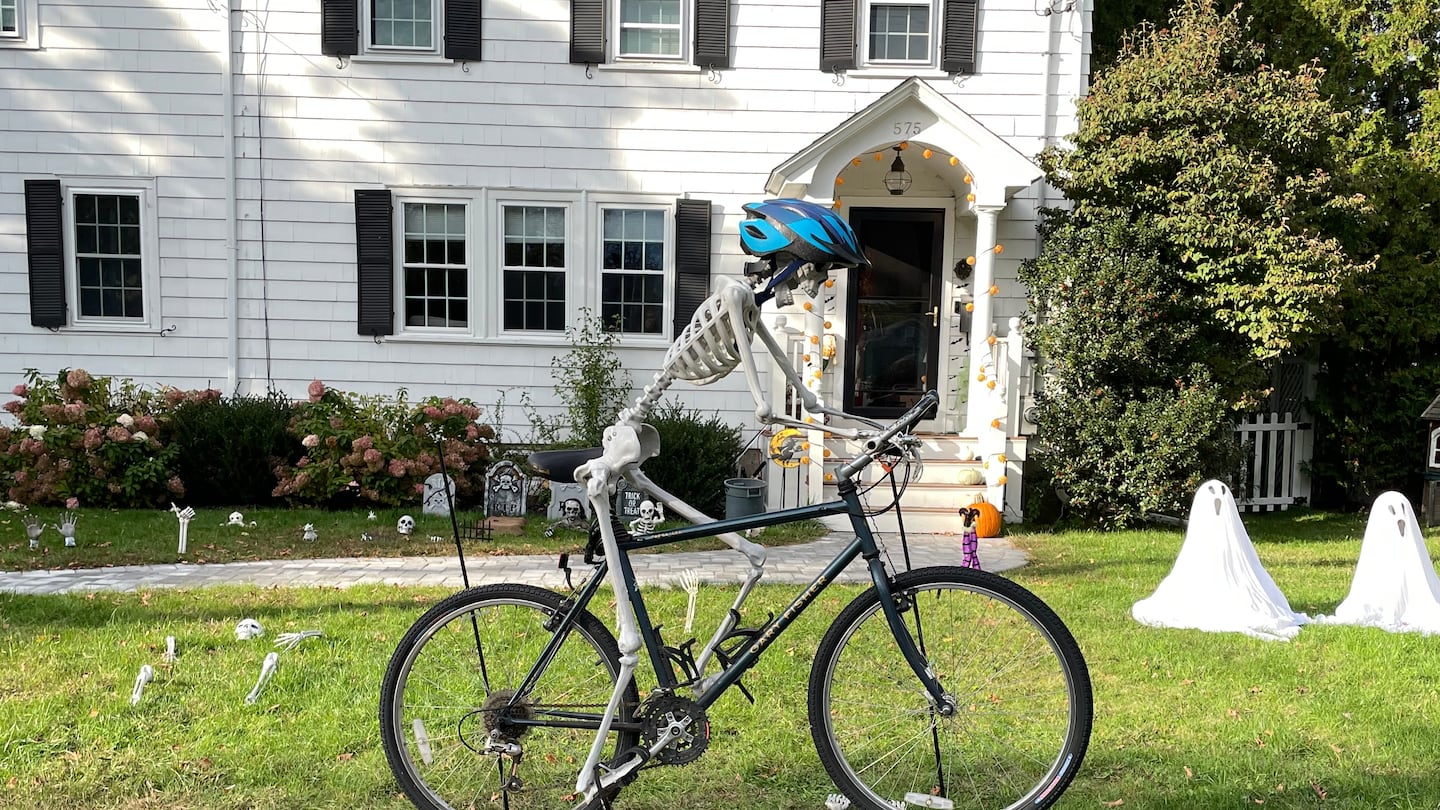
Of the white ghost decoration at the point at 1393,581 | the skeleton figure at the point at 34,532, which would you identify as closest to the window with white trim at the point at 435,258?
the skeleton figure at the point at 34,532

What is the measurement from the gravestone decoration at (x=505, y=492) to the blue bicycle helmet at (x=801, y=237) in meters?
5.71

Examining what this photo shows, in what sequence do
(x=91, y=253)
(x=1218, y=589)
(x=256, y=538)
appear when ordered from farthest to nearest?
1. (x=91, y=253)
2. (x=256, y=538)
3. (x=1218, y=589)

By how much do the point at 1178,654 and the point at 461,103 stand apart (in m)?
7.64

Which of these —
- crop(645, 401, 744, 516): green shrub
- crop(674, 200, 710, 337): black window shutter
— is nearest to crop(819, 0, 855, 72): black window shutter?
crop(674, 200, 710, 337): black window shutter

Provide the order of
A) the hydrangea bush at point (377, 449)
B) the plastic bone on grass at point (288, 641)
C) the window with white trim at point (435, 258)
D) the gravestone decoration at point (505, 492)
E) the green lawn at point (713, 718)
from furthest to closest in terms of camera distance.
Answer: the window with white trim at point (435, 258)
the hydrangea bush at point (377, 449)
the gravestone decoration at point (505, 492)
the plastic bone on grass at point (288, 641)
the green lawn at point (713, 718)

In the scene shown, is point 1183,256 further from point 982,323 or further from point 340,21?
point 340,21

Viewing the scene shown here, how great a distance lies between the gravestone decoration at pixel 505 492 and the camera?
8.18 meters

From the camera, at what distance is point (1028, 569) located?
262 inches

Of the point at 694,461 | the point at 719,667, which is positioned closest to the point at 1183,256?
the point at 694,461

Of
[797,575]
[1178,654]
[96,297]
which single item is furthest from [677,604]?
[96,297]

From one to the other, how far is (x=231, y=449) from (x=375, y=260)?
216 centimetres

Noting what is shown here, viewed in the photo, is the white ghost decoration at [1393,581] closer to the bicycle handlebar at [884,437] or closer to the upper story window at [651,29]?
the bicycle handlebar at [884,437]

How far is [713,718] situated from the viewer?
385cm

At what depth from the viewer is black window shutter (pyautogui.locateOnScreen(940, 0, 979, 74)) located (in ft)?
29.7
